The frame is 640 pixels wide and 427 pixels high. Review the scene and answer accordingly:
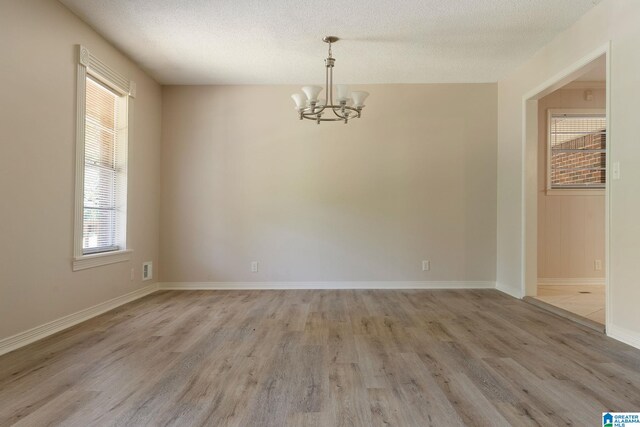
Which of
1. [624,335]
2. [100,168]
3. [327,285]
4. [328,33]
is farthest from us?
[327,285]

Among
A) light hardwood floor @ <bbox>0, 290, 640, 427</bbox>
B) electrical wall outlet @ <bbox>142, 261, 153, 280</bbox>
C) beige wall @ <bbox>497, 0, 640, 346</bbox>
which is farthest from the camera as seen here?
electrical wall outlet @ <bbox>142, 261, 153, 280</bbox>

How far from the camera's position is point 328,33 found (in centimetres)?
340

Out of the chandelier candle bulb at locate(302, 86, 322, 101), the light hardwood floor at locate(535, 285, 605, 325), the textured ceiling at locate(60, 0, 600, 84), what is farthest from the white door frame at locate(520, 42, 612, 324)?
the chandelier candle bulb at locate(302, 86, 322, 101)

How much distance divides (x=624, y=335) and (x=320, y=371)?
7.74 feet

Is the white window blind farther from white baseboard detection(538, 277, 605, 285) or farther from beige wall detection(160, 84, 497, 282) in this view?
white baseboard detection(538, 277, 605, 285)

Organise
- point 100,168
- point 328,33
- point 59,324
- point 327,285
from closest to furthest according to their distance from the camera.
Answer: point 59,324
point 328,33
point 100,168
point 327,285

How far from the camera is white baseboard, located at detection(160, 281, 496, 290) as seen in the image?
185 inches

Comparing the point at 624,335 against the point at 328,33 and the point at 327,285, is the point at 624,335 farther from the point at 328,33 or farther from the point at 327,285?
the point at 328,33

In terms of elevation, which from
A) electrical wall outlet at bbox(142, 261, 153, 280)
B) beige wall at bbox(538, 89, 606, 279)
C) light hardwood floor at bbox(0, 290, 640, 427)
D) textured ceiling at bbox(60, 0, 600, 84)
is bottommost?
light hardwood floor at bbox(0, 290, 640, 427)

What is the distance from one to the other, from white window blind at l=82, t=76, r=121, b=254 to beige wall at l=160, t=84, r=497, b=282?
2.95 feet

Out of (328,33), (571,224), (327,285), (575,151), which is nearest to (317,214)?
(327,285)

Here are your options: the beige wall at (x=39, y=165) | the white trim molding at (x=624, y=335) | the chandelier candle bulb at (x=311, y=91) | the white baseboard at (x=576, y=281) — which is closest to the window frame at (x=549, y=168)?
the white baseboard at (x=576, y=281)

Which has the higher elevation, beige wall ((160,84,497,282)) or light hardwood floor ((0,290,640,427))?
beige wall ((160,84,497,282))

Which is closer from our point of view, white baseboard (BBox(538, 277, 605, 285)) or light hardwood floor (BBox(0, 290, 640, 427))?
light hardwood floor (BBox(0, 290, 640, 427))
